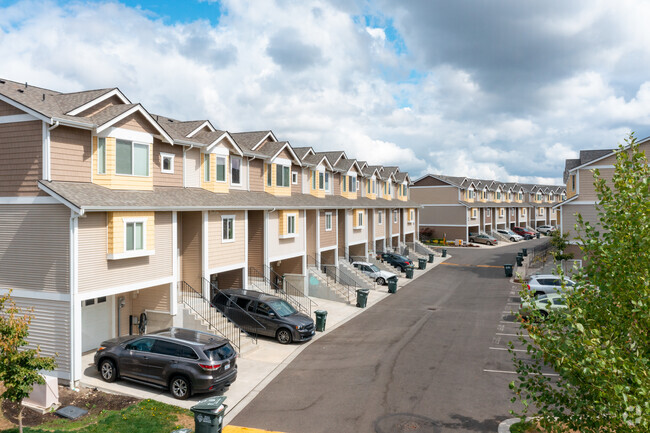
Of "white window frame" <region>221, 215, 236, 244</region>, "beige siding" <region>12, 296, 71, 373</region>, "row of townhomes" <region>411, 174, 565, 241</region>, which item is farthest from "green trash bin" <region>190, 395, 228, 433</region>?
"row of townhomes" <region>411, 174, 565, 241</region>

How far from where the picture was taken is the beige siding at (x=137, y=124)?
17016 millimetres

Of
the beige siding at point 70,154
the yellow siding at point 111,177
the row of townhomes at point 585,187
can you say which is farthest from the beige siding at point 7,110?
the row of townhomes at point 585,187

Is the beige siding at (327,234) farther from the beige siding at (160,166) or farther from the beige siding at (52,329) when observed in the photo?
the beige siding at (52,329)

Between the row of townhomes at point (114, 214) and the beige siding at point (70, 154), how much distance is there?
0.12ft

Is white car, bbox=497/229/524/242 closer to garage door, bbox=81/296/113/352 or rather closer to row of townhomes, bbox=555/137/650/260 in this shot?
row of townhomes, bbox=555/137/650/260

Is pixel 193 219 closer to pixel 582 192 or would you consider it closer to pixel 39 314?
pixel 39 314

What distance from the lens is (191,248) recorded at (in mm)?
20391

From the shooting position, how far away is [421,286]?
111ft

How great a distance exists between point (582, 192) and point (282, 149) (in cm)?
2349

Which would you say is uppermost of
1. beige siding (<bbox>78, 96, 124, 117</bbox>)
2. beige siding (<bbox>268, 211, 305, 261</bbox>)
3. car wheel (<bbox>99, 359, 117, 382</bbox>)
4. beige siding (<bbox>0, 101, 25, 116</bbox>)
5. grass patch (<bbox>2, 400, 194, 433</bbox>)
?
beige siding (<bbox>78, 96, 124, 117</bbox>)

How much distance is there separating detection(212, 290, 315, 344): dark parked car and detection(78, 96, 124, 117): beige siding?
9.20m

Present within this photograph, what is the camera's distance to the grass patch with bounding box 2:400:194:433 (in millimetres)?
10902

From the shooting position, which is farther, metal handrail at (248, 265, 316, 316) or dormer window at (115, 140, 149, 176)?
metal handrail at (248, 265, 316, 316)

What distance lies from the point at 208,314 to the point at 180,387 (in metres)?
5.75
